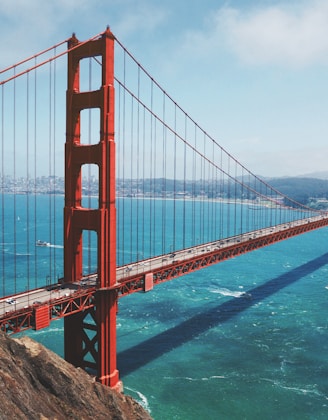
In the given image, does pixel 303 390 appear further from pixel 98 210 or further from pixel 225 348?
pixel 98 210

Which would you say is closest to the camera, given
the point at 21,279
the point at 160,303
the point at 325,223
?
the point at 160,303

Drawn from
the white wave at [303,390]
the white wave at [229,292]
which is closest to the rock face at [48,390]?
the white wave at [303,390]

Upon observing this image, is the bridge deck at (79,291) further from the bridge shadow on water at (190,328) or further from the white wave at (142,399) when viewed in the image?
the bridge shadow on water at (190,328)

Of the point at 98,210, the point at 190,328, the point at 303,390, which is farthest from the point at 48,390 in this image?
the point at 190,328

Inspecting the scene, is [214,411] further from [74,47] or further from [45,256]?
[45,256]

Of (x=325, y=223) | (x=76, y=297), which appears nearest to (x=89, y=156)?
(x=76, y=297)

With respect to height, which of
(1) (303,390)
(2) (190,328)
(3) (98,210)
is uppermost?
(3) (98,210)
